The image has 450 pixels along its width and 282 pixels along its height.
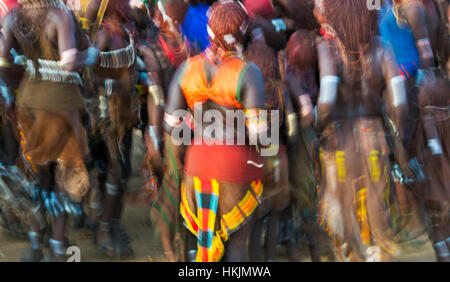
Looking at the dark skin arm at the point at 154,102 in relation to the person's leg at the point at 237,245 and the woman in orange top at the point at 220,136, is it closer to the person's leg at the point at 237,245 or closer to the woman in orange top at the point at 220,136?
the woman in orange top at the point at 220,136

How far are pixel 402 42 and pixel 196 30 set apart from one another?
1.49 meters

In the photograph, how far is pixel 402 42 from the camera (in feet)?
13.8

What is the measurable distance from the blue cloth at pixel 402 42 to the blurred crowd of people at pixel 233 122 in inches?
0.4

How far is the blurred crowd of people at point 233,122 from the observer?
278 cm

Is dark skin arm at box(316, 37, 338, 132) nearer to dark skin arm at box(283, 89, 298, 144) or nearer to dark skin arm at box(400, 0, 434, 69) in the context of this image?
dark skin arm at box(283, 89, 298, 144)

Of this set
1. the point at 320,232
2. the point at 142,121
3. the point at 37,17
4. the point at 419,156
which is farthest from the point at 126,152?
the point at 419,156

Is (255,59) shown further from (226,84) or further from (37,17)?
(37,17)

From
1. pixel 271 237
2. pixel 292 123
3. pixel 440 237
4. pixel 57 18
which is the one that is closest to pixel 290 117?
pixel 292 123

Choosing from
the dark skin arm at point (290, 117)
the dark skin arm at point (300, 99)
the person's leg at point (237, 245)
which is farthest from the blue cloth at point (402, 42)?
the person's leg at point (237, 245)

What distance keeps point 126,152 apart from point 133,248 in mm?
690

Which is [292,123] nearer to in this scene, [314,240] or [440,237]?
[314,240]

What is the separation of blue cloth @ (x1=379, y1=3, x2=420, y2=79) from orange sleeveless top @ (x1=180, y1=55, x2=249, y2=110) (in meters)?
1.88

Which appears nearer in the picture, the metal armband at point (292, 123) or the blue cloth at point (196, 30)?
the metal armband at point (292, 123)

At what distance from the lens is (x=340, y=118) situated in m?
3.30
